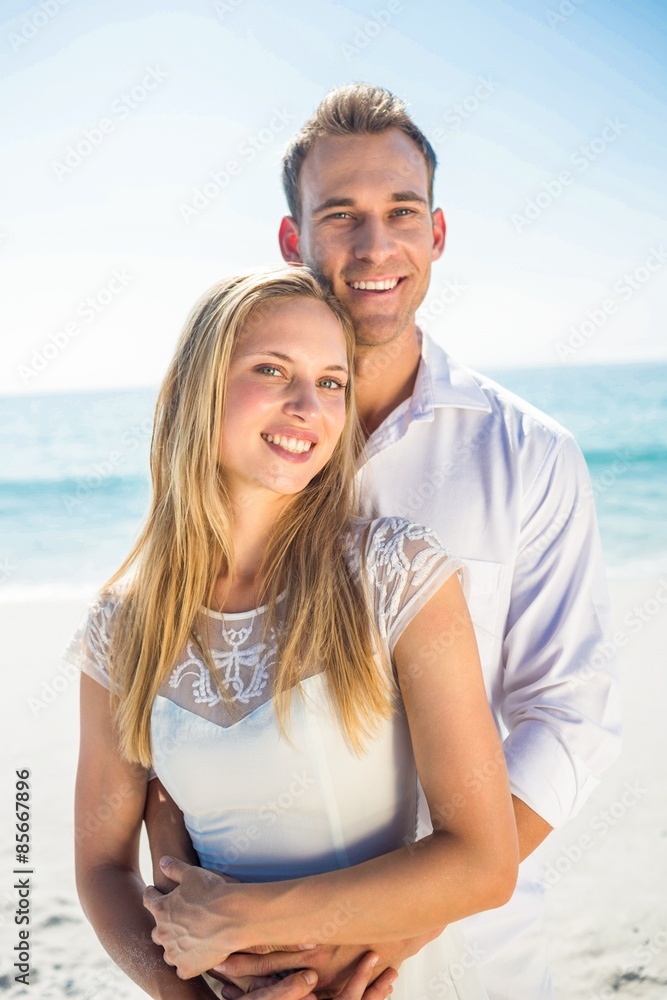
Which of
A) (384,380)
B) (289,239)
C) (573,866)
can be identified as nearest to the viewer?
(384,380)

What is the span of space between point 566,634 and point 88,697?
3.72 ft

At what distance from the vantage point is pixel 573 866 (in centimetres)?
452

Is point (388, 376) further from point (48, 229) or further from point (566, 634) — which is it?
point (48, 229)

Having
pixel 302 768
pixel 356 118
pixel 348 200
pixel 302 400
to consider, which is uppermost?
pixel 356 118

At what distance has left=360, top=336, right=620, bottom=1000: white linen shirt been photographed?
1969mm

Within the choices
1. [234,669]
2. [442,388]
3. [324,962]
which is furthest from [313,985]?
[442,388]

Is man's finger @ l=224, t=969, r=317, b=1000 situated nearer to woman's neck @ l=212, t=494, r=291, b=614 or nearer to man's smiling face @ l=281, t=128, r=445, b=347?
woman's neck @ l=212, t=494, r=291, b=614

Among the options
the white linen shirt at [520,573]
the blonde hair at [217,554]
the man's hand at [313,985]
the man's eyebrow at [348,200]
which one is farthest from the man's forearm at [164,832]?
the man's eyebrow at [348,200]

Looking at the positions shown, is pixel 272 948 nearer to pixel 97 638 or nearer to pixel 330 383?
pixel 97 638

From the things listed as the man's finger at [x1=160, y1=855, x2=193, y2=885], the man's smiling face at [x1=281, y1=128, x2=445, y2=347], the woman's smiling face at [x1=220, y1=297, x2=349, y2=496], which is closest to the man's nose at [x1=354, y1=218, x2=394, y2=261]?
the man's smiling face at [x1=281, y1=128, x2=445, y2=347]

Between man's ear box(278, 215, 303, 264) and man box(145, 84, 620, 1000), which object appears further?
man's ear box(278, 215, 303, 264)

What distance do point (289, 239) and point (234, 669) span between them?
1.48 metres

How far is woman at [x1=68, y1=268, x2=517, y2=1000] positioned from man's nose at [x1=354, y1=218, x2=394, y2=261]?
34 centimetres

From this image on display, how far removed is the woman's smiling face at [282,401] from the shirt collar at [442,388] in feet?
1.40
